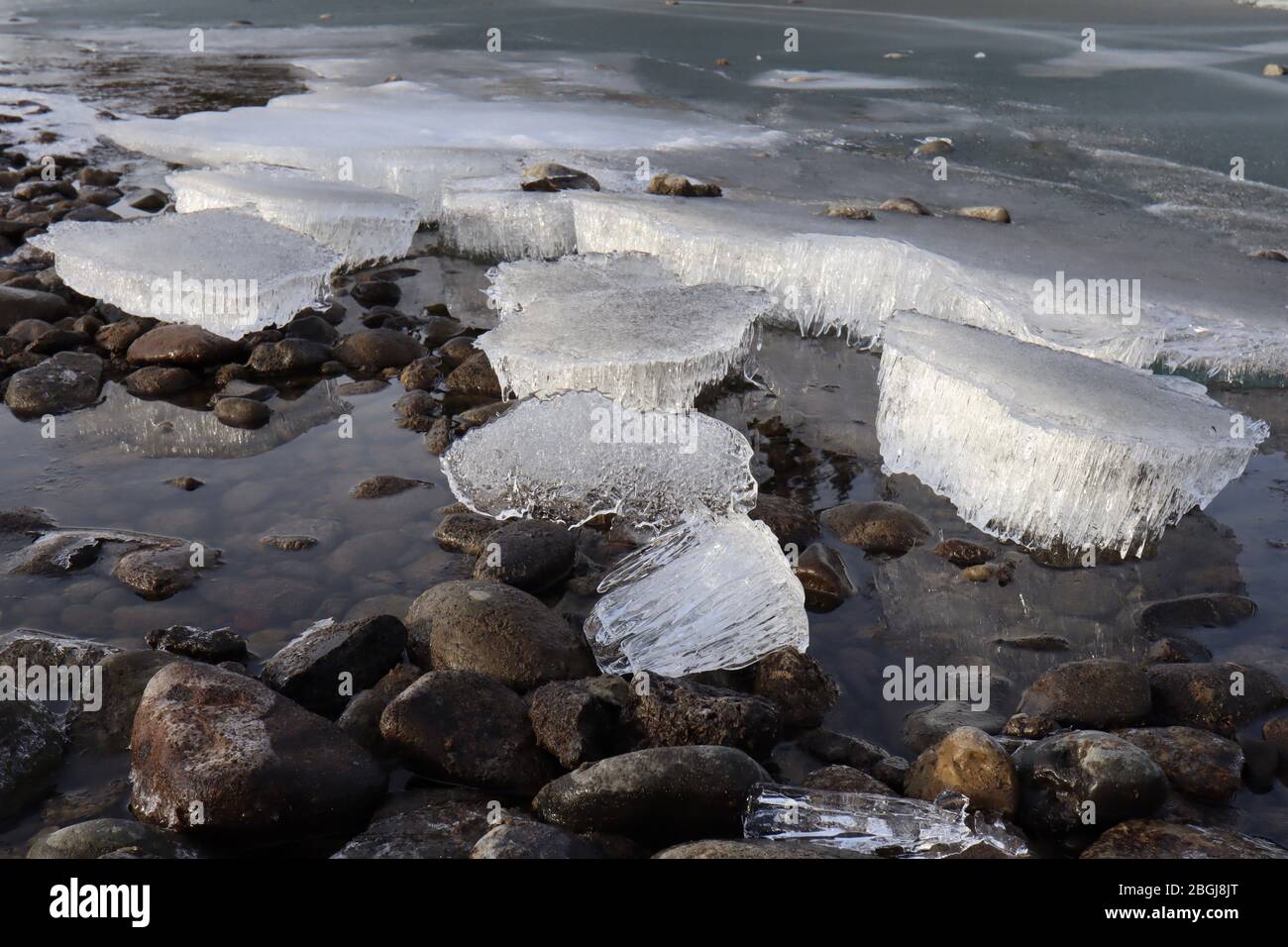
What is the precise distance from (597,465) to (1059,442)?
1754 millimetres

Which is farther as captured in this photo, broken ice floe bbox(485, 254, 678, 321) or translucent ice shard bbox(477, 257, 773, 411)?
broken ice floe bbox(485, 254, 678, 321)

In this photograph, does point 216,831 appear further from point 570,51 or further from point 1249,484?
point 570,51

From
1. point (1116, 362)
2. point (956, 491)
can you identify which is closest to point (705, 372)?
point (956, 491)

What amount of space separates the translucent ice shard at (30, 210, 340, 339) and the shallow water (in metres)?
0.57

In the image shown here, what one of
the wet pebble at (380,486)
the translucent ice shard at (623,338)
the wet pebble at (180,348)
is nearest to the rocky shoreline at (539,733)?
the wet pebble at (380,486)

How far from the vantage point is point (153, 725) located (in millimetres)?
2938

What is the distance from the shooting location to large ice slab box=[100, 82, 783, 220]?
8164mm

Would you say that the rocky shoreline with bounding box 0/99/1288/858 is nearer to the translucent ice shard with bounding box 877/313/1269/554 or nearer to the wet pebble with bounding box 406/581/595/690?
the wet pebble with bounding box 406/581/595/690

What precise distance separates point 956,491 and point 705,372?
1293 millimetres

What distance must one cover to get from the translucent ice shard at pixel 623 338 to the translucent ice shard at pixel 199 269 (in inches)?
43.7

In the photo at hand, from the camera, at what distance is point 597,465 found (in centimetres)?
450

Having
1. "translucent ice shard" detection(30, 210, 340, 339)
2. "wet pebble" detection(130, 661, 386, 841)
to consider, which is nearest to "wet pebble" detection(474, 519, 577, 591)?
"wet pebble" detection(130, 661, 386, 841)

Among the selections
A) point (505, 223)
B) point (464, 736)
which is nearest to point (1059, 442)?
point (464, 736)
